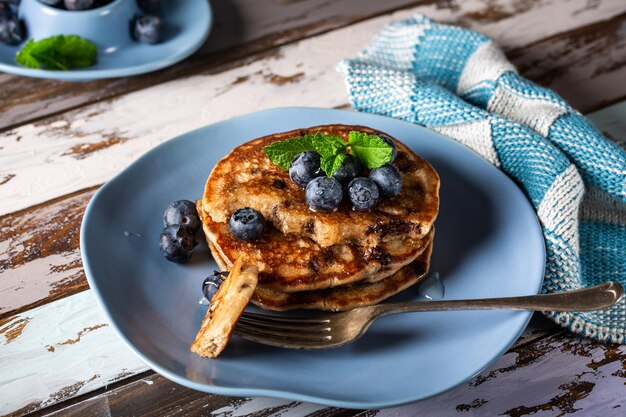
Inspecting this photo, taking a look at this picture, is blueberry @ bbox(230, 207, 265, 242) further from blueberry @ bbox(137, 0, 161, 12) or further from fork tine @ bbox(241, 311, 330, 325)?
blueberry @ bbox(137, 0, 161, 12)

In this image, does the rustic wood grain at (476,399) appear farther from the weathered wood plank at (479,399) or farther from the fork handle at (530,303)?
the fork handle at (530,303)

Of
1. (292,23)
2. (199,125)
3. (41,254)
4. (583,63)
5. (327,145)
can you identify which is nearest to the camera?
(327,145)

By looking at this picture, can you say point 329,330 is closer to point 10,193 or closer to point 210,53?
point 10,193

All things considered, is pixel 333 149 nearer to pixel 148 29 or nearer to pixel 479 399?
pixel 479 399

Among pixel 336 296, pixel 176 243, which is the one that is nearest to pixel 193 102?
pixel 176 243

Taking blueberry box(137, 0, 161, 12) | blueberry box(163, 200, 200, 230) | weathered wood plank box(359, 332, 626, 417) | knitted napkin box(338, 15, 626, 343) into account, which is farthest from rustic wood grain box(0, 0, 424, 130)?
weathered wood plank box(359, 332, 626, 417)

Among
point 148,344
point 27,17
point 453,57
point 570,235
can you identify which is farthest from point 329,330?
point 27,17
